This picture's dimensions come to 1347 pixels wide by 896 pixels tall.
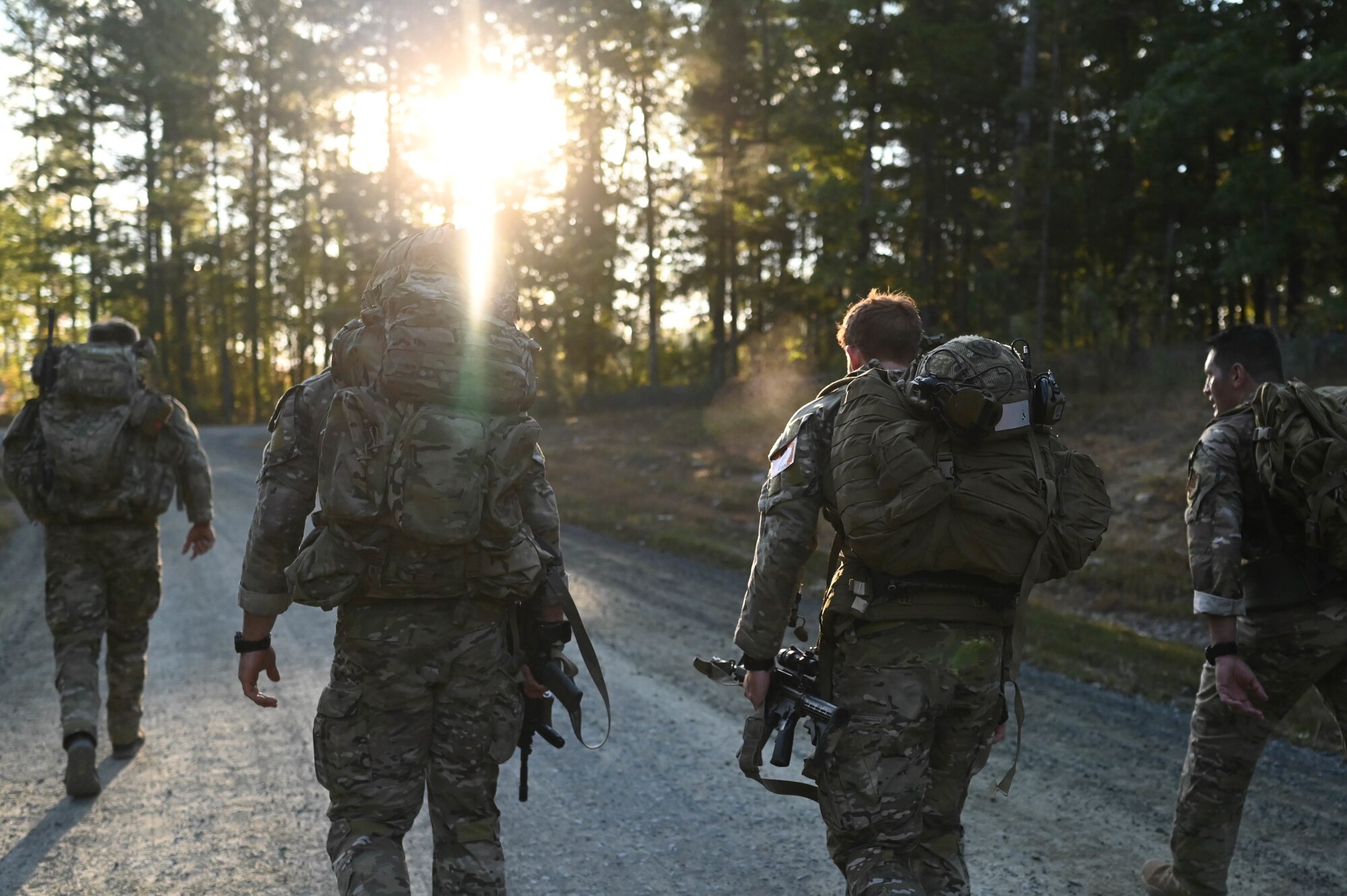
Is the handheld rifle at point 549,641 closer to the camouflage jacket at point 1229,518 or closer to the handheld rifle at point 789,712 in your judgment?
the handheld rifle at point 789,712

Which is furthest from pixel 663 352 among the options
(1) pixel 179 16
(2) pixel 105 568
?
(2) pixel 105 568

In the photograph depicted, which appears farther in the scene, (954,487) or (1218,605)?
(1218,605)

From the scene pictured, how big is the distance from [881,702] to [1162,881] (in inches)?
72.8

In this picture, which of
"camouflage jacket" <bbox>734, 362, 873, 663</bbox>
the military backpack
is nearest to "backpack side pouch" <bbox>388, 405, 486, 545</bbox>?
"camouflage jacket" <bbox>734, 362, 873, 663</bbox>

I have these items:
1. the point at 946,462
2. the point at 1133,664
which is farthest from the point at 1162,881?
the point at 1133,664

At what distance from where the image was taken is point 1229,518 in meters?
3.72

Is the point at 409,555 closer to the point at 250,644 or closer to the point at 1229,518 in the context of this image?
the point at 250,644

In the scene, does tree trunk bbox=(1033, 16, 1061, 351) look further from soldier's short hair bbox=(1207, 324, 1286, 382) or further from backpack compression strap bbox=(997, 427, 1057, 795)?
backpack compression strap bbox=(997, 427, 1057, 795)

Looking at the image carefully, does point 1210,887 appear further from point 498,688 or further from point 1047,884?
point 498,688

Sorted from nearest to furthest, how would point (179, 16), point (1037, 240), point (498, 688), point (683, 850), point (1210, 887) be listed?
point (498, 688) < point (1210, 887) < point (683, 850) < point (1037, 240) < point (179, 16)

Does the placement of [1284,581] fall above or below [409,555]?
below

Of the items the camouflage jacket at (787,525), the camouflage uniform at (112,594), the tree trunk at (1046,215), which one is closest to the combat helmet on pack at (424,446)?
the camouflage jacket at (787,525)

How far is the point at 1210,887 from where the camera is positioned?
3779 millimetres

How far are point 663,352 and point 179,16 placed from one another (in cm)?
2241
